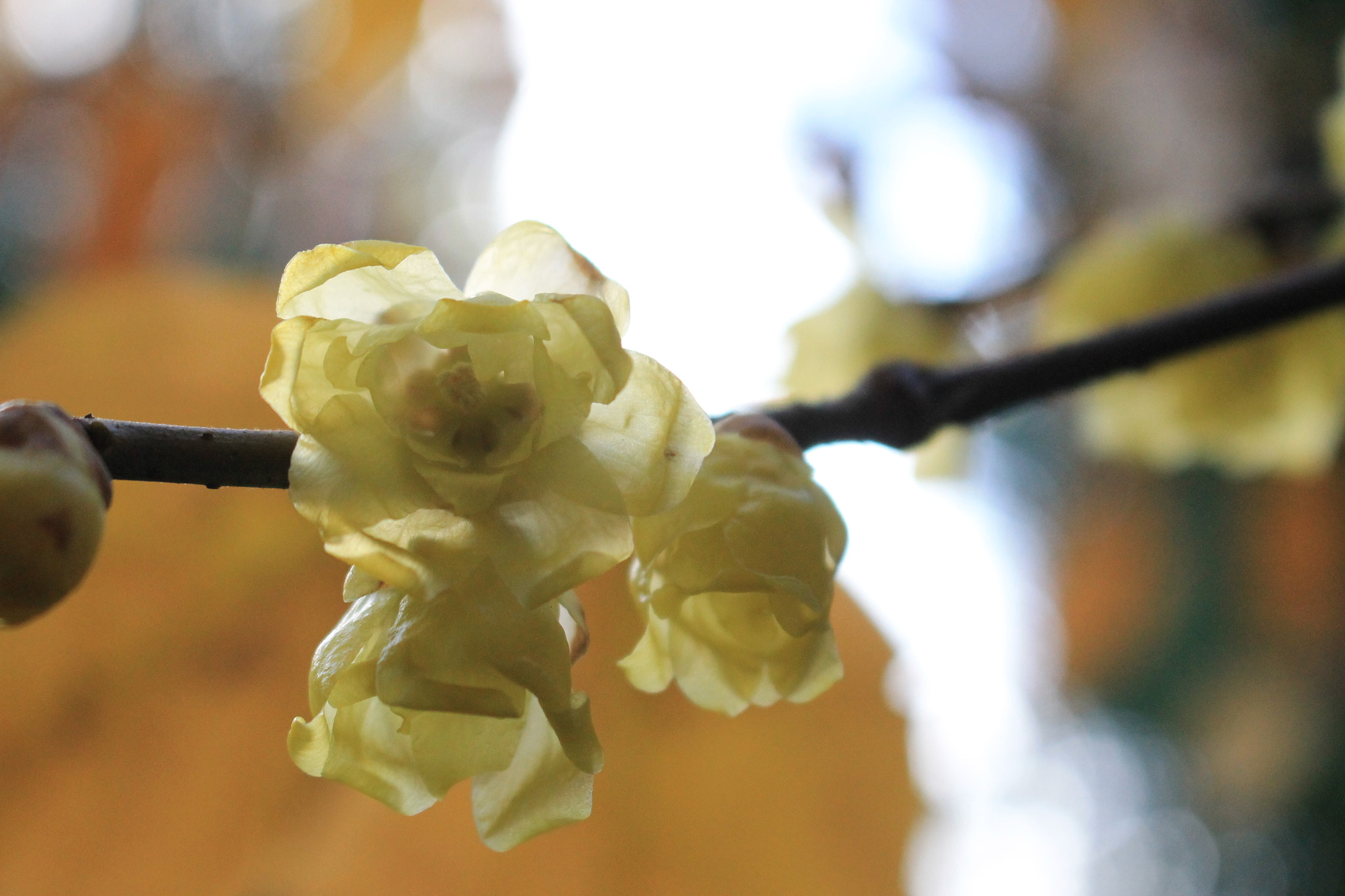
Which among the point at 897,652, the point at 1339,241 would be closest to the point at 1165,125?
the point at 1339,241

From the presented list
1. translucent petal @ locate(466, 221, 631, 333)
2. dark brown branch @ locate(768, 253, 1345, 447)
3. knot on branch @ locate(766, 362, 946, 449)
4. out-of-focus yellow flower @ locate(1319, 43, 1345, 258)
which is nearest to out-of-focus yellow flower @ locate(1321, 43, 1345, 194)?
out-of-focus yellow flower @ locate(1319, 43, 1345, 258)

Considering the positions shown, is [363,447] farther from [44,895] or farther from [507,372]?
[44,895]

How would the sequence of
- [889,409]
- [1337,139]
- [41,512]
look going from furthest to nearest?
[1337,139] < [889,409] < [41,512]

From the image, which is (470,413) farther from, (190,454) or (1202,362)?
(1202,362)

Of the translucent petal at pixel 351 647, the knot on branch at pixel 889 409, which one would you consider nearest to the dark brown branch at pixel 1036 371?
the knot on branch at pixel 889 409

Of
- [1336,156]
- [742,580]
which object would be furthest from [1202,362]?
[742,580]

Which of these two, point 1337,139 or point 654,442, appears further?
point 1337,139

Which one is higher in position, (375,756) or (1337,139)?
(1337,139)
